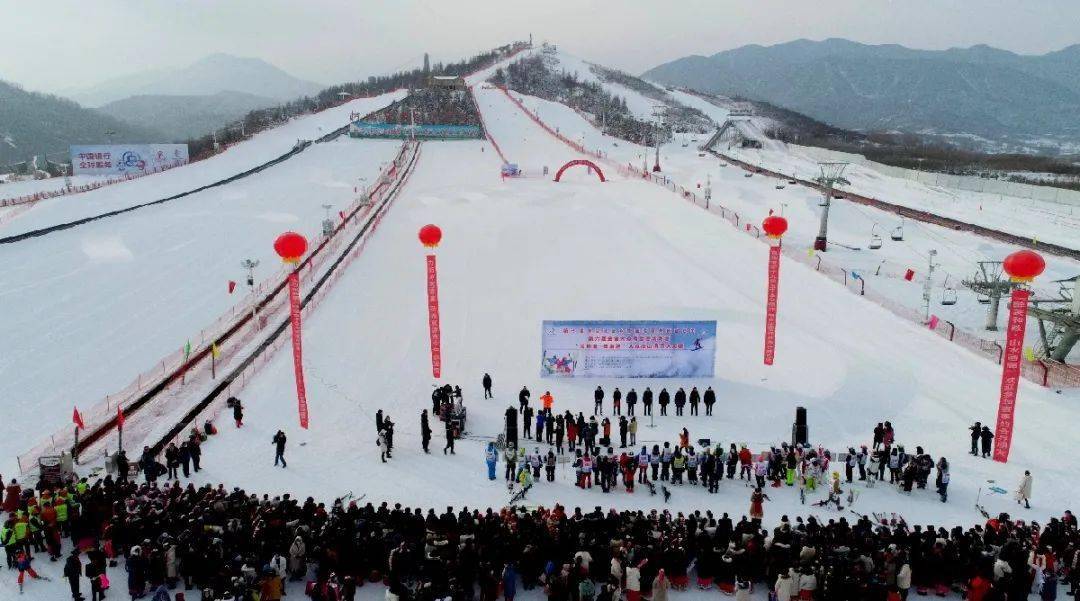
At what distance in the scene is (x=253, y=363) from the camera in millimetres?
20625

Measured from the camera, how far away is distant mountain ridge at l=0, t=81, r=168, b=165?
6171 inches

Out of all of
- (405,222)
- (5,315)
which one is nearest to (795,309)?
(405,222)

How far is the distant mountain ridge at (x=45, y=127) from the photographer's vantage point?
157m

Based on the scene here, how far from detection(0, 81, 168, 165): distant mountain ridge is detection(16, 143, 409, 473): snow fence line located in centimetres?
15142

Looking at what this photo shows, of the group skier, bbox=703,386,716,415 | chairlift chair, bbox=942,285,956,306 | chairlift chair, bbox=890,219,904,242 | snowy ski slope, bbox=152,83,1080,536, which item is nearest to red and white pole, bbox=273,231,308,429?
snowy ski slope, bbox=152,83,1080,536

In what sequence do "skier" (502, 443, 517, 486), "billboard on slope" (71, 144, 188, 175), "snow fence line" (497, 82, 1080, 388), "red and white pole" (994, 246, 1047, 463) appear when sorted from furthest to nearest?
"billboard on slope" (71, 144, 188, 175) < "snow fence line" (497, 82, 1080, 388) < "red and white pole" (994, 246, 1047, 463) < "skier" (502, 443, 517, 486)

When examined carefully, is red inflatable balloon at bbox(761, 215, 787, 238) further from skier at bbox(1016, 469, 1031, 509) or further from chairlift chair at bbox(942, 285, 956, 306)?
chairlift chair at bbox(942, 285, 956, 306)

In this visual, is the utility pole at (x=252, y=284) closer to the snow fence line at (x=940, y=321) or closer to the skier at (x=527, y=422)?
the skier at (x=527, y=422)

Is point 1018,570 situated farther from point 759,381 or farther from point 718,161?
point 718,161

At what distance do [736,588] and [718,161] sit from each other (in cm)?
6250

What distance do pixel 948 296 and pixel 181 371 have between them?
88.7 feet

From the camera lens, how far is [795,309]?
25.7 metres

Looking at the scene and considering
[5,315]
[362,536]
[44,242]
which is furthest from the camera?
[44,242]

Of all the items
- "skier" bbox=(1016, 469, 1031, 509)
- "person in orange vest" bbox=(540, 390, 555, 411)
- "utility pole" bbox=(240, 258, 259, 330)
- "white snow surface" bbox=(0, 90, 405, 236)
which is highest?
"white snow surface" bbox=(0, 90, 405, 236)
